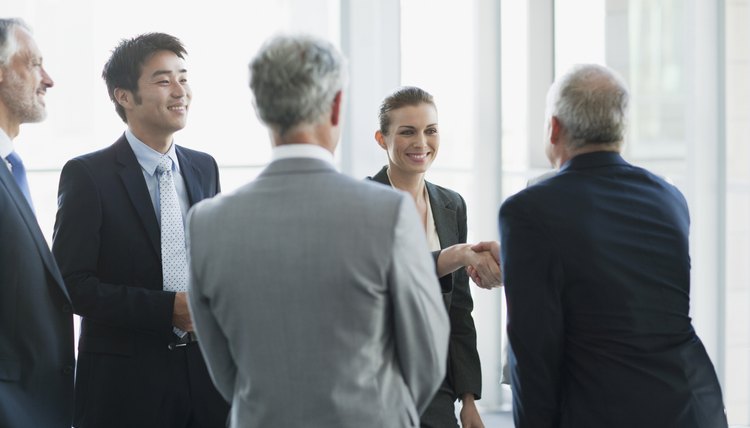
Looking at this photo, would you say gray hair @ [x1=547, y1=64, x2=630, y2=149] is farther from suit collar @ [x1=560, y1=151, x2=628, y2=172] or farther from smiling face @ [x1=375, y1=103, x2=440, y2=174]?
smiling face @ [x1=375, y1=103, x2=440, y2=174]

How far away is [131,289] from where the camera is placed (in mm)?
2516

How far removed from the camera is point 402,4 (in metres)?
4.64

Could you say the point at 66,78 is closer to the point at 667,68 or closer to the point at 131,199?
the point at 131,199

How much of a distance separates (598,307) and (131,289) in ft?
4.07

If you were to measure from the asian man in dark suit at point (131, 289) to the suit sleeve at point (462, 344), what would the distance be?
2.22ft

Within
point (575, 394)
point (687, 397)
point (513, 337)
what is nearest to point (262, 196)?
point (513, 337)

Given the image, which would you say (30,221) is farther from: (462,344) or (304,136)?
(462,344)

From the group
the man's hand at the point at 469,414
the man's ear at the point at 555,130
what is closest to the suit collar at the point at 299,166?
the man's ear at the point at 555,130

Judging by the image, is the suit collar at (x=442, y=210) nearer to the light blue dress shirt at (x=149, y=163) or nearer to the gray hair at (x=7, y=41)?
the light blue dress shirt at (x=149, y=163)

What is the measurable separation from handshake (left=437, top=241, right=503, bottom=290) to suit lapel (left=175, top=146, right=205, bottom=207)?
2.40 feet

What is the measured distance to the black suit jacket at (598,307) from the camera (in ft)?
6.31

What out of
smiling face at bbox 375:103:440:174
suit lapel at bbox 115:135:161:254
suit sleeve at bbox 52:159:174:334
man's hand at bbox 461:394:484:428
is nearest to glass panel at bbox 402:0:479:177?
smiling face at bbox 375:103:440:174

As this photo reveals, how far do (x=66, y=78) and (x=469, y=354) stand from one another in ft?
7.63

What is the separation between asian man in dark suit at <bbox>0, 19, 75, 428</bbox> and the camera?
7.45 feet
